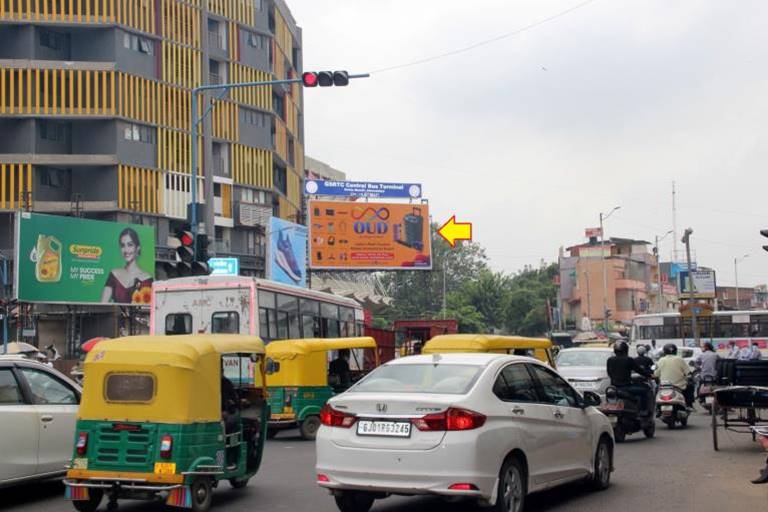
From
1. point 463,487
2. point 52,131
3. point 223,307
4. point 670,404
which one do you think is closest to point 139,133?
point 52,131

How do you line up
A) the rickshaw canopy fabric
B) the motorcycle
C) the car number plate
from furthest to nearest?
the motorcycle → the rickshaw canopy fabric → the car number plate

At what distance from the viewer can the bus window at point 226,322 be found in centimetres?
2302

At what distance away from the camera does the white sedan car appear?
346 inches

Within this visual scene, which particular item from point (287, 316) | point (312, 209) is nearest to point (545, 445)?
point (287, 316)

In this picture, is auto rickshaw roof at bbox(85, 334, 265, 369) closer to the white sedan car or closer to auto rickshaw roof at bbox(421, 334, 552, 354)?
the white sedan car

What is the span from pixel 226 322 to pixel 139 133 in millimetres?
37329

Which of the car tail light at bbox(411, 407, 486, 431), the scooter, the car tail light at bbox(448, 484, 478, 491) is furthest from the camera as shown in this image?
the scooter

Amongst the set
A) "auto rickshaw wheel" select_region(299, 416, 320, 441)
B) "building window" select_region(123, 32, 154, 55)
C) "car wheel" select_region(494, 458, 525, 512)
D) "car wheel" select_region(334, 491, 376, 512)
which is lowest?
"auto rickshaw wheel" select_region(299, 416, 320, 441)

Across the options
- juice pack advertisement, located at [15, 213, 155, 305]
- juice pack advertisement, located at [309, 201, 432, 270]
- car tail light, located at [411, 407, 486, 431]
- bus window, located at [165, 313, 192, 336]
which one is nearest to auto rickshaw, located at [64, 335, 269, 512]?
car tail light, located at [411, 407, 486, 431]

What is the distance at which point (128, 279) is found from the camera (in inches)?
1879

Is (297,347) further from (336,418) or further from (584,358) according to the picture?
(336,418)

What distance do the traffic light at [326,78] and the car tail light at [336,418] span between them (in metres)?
12.3

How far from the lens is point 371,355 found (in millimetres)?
22938

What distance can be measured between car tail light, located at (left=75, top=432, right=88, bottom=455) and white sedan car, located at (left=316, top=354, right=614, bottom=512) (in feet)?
7.66
